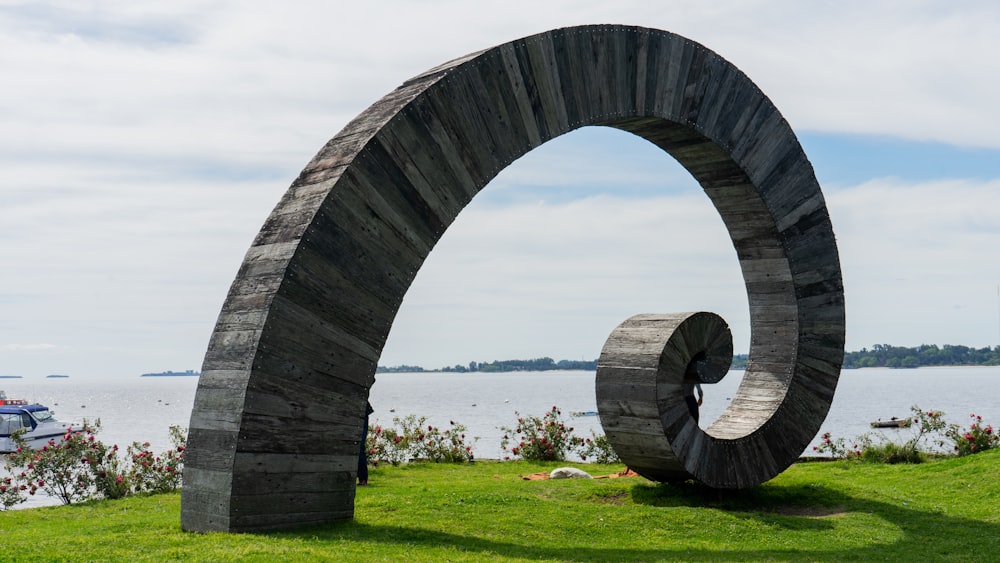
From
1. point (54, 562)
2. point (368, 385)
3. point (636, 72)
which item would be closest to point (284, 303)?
point (368, 385)

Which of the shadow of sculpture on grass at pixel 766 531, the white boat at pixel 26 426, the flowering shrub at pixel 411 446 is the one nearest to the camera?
the shadow of sculpture on grass at pixel 766 531

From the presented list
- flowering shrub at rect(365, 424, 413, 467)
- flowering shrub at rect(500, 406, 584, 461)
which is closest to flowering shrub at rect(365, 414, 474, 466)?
flowering shrub at rect(365, 424, 413, 467)

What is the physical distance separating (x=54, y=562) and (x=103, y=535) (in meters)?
1.46

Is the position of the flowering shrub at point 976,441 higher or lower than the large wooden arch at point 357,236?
lower

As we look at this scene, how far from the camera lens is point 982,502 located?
1191cm

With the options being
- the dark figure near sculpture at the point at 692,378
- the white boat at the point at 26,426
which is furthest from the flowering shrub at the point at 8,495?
the white boat at the point at 26,426

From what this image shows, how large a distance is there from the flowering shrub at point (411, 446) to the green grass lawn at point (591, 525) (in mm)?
2257

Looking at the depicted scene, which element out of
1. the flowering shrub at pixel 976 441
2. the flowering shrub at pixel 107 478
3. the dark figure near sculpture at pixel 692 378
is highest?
the dark figure near sculpture at pixel 692 378

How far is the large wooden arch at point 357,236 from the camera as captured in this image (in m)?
7.68

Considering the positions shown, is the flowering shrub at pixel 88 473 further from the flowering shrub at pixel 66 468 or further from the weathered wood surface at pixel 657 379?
the weathered wood surface at pixel 657 379

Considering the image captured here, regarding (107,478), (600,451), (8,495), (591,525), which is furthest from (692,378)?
(8,495)

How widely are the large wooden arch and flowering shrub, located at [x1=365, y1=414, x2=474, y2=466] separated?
8.06 meters

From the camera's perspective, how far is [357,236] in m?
8.20

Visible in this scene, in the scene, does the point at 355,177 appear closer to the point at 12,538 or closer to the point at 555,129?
the point at 555,129
